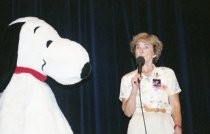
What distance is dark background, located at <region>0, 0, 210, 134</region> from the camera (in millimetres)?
2914

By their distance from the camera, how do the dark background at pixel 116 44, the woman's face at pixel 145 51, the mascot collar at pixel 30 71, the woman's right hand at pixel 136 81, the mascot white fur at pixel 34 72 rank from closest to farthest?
the mascot white fur at pixel 34 72 → the mascot collar at pixel 30 71 → the woman's right hand at pixel 136 81 → the woman's face at pixel 145 51 → the dark background at pixel 116 44

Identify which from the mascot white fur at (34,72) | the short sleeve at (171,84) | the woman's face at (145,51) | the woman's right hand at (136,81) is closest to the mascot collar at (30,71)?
the mascot white fur at (34,72)

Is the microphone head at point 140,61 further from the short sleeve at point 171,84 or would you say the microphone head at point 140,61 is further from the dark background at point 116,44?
the dark background at point 116,44

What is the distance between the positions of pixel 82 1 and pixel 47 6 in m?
0.29

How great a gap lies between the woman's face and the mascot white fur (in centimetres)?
57

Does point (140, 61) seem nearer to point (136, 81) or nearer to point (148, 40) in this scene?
point (136, 81)

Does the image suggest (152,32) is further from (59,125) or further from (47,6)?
(59,125)

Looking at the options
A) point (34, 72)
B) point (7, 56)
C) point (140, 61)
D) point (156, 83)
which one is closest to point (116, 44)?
point (156, 83)

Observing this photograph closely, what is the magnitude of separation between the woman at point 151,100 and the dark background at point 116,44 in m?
0.57

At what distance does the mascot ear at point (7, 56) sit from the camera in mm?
1851

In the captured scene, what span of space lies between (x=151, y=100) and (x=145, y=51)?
0.33 meters

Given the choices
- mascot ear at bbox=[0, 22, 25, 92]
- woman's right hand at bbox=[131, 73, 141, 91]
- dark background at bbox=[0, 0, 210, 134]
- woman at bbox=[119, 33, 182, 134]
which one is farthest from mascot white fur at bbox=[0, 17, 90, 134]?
dark background at bbox=[0, 0, 210, 134]

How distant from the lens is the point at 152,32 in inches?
121

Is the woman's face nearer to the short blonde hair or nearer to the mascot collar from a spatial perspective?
the short blonde hair
